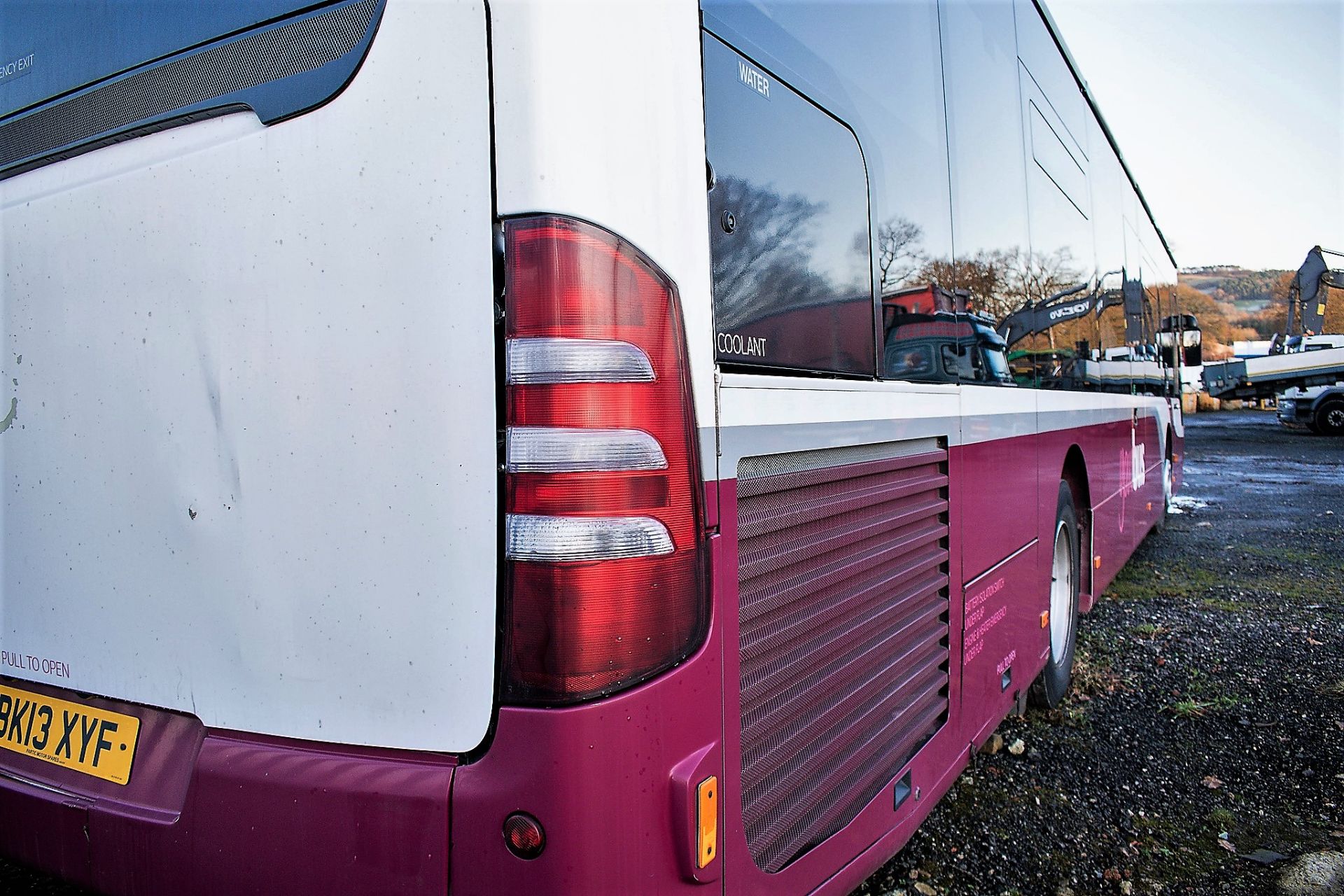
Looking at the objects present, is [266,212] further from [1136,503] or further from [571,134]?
[1136,503]

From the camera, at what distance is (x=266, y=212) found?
159 centimetres

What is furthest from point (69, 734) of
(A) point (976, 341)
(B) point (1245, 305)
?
(B) point (1245, 305)

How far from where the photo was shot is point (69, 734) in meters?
1.88

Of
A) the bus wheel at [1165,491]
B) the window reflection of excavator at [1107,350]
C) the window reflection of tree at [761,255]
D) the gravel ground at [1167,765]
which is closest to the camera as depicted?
the window reflection of tree at [761,255]

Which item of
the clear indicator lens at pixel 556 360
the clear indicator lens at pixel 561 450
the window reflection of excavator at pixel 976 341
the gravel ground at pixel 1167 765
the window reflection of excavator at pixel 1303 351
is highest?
the window reflection of excavator at pixel 1303 351

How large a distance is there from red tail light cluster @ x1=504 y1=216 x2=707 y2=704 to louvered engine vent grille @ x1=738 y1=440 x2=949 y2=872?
32cm

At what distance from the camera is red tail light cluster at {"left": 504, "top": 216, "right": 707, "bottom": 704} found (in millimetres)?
1371

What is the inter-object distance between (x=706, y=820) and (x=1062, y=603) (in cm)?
361

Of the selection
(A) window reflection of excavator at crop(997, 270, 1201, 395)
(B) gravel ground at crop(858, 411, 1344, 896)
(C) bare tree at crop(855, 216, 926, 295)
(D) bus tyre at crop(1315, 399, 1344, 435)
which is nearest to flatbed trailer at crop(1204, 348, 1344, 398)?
(D) bus tyre at crop(1315, 399, 1344, 435)

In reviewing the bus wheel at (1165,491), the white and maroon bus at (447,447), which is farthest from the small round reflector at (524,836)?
the bus wheel at (1165,491)

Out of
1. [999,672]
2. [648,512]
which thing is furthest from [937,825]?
[648,512]

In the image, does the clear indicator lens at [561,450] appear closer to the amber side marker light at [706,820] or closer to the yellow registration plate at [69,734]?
the amber side marker light at [706,820]

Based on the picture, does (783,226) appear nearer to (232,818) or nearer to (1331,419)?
(232,818)

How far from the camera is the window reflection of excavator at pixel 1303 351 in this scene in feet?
83.5
